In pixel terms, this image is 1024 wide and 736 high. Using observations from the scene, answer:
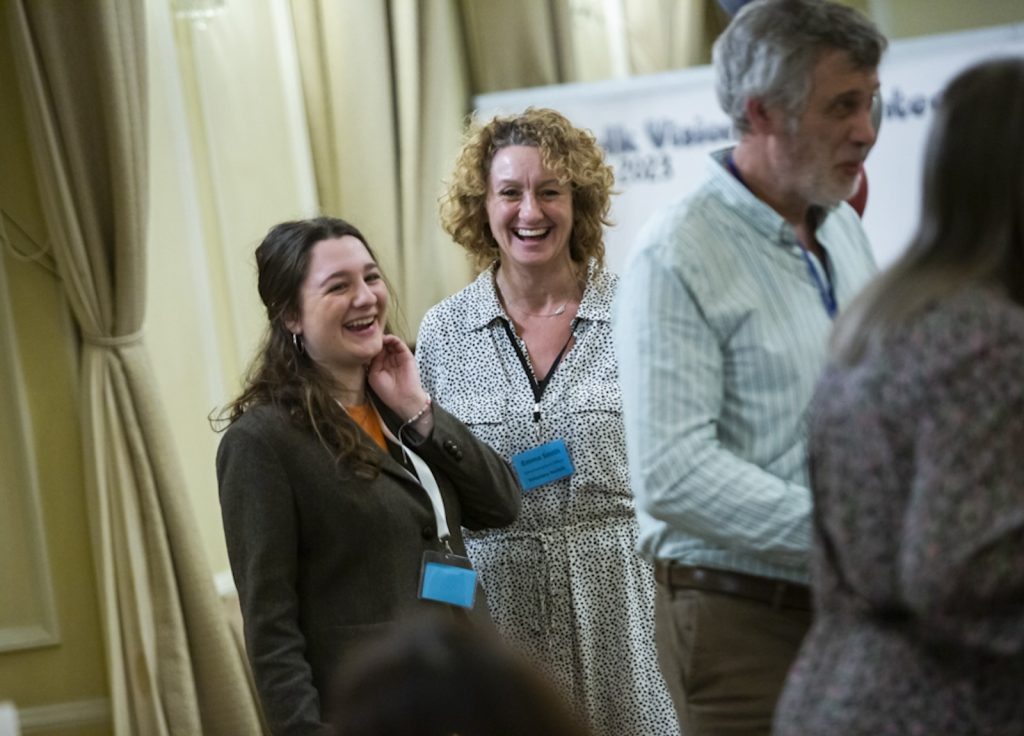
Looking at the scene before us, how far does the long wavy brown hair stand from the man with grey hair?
718 millimetres

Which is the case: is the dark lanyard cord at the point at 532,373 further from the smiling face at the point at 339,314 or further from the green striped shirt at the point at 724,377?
the green striped shirt at the point at 724,377

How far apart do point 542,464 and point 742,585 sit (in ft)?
4.05

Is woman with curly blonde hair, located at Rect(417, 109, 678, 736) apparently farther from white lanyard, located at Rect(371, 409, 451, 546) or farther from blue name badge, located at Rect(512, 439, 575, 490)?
white lanyard, located at Rect(371, 409, 451, 546)

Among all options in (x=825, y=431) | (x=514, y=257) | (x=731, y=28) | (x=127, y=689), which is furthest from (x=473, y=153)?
(x=825, y=431)

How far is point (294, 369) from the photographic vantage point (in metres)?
2.97

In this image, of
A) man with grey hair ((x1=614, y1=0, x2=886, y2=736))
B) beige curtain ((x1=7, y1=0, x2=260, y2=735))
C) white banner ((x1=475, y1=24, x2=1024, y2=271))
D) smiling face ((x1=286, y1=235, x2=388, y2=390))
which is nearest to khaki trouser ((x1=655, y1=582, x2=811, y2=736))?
man with grey hair ((x1=614, y1=0, x2=886, y2=736))

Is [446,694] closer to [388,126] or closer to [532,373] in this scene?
[532,373]

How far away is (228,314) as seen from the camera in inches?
197

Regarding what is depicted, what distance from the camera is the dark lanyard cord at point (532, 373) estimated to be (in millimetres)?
3473

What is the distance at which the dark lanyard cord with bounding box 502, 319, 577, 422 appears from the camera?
3.47 metres

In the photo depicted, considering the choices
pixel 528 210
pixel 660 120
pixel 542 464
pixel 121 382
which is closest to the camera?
pixel 542 464

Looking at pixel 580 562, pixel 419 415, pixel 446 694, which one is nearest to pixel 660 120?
pixel 580 562

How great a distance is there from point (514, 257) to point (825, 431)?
1.99m

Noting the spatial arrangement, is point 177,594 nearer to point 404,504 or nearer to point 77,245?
point 77,245
